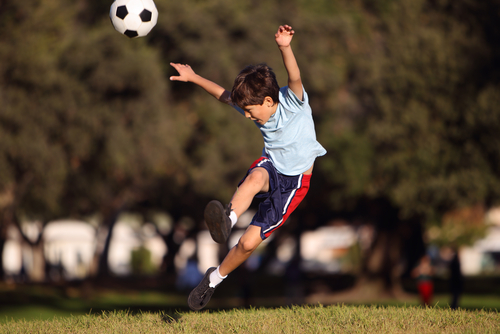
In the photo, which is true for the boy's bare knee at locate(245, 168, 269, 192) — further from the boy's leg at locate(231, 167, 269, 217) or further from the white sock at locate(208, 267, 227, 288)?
the white sock at locate(208, 267, 227, 288)

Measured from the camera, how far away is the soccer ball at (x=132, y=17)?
7551 millimetres

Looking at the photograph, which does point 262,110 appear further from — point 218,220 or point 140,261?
point 140,261

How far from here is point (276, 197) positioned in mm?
5277

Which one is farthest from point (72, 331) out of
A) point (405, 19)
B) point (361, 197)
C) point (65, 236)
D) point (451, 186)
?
point (65, 236)

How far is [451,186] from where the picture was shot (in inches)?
609

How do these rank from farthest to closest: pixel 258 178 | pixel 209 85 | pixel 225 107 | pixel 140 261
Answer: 1. pixel 140 261
2. pixel 225 107
3. pixel 209 85
4. pixel 258 178

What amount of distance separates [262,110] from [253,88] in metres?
0.23

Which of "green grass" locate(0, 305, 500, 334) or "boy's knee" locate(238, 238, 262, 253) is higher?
"boy's knee" locate(238, 238, 262, 253)

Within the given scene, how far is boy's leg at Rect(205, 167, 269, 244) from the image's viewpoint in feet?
15.6

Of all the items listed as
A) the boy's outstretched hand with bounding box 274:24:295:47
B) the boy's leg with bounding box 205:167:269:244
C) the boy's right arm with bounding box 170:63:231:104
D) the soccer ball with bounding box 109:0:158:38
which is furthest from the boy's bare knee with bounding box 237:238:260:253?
the soccer ball with bounding box 109:0:158:38

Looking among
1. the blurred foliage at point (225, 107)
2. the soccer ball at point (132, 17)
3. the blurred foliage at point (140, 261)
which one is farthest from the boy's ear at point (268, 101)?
the blurred foliage at point (140, 261)

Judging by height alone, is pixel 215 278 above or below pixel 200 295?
above

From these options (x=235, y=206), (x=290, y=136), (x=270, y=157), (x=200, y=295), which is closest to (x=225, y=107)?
(x=270, y=157)

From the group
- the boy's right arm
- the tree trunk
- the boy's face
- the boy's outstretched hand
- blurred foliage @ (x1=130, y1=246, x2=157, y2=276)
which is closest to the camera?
the boy's outstretched hand
